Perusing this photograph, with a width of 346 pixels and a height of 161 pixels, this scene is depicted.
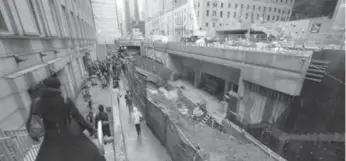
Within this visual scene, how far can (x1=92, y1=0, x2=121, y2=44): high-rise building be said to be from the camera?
134 ft

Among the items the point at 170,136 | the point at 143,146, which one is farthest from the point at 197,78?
the point at 170,136

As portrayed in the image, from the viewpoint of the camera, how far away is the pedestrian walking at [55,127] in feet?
5.90

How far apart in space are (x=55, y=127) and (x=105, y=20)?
48.2m

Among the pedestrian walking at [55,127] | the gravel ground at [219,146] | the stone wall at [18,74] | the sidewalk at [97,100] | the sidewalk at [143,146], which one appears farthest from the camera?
the sidewalk at [97,100]

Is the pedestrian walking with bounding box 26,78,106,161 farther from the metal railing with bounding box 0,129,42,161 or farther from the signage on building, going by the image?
the signage on building

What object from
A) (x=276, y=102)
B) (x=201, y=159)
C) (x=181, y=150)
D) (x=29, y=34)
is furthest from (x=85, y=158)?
(x=276, y=102)

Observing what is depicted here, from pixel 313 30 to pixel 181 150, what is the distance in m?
37.0

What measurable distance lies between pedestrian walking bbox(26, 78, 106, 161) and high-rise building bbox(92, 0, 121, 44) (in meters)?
43.6

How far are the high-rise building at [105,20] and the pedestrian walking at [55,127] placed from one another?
4357cm

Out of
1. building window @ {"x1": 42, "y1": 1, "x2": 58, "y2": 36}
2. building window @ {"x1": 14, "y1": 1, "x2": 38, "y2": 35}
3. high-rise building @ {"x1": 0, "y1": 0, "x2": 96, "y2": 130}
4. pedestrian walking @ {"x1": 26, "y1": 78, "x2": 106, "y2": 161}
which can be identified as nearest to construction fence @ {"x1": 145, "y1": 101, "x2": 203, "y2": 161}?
pedestrian walking @ {"x1": 26, "y1": 78, "x2": 106, "y2": 161}

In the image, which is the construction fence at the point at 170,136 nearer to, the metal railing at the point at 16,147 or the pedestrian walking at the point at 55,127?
the pedestrian walking at the point at 55,127

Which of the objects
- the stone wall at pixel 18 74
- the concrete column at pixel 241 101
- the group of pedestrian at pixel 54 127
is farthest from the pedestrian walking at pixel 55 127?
the concrete column at pixel 241 101

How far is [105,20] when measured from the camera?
4256 centimetres

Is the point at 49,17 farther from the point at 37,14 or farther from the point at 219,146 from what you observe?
the point at 219,146
